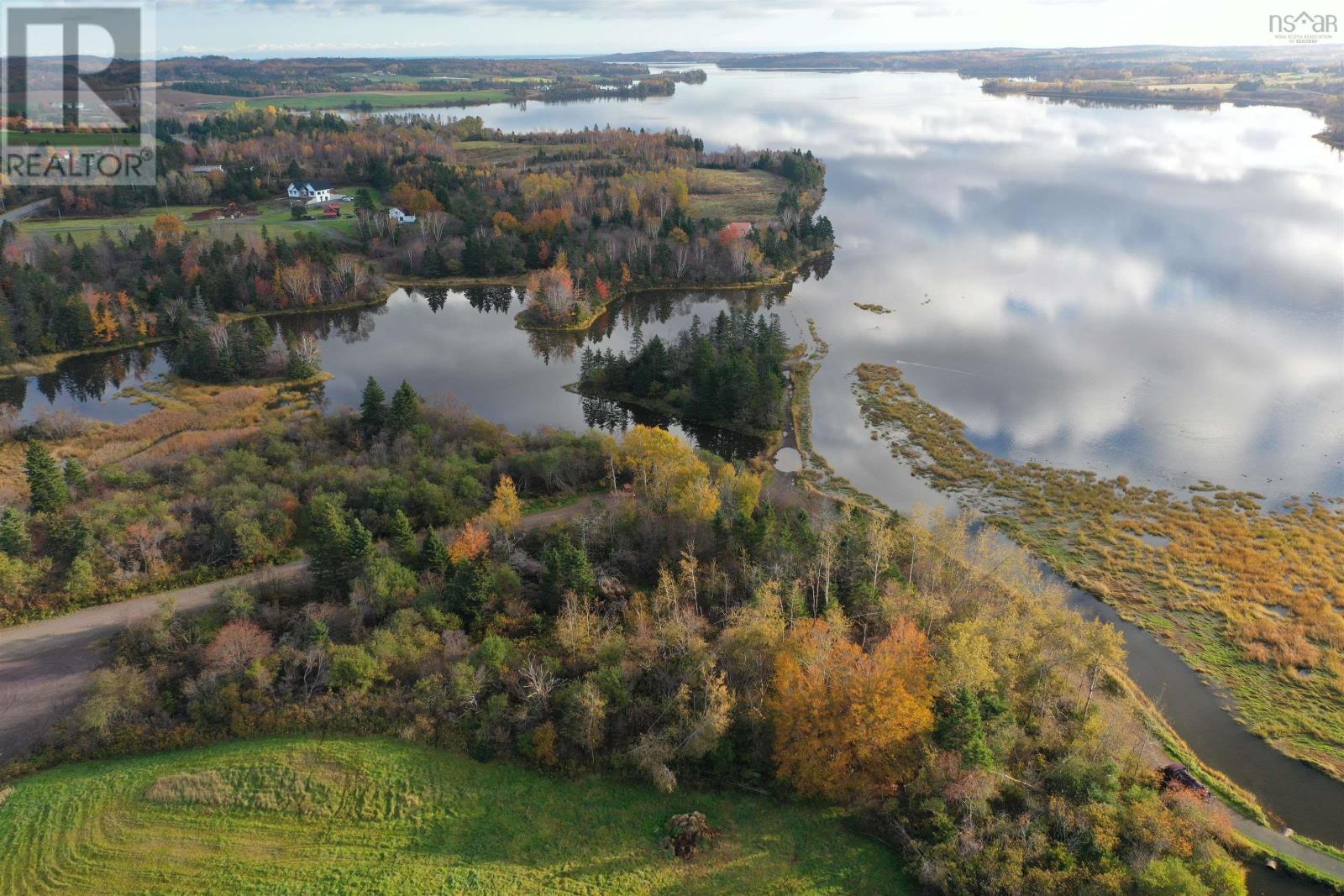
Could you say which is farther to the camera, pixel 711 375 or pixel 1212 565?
pixel 711 375

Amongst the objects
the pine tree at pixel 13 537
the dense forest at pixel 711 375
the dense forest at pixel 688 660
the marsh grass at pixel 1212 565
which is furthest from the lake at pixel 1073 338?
the pine tree at pixel 13 537

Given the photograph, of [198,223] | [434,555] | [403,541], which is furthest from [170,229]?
[434,555]

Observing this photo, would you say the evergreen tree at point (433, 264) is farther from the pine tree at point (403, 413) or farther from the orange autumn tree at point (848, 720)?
the orange autumn tree at point (848, 720)

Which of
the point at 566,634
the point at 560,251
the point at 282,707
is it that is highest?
the point at 560,251

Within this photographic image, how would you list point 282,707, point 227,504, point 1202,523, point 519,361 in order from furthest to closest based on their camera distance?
point 519,361 < point 1202,523 < point 227,504 < point 282,707

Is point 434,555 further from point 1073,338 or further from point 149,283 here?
point 149,283

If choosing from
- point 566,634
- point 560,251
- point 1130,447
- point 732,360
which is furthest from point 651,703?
point 560,251

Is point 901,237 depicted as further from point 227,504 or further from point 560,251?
point 227,504
